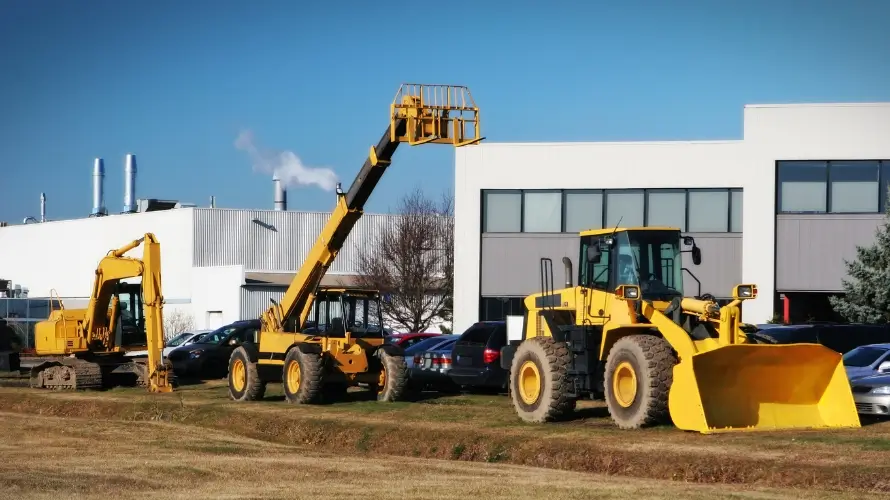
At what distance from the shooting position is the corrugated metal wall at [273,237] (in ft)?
216

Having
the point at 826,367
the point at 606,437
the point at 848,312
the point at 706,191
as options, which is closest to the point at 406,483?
the point at 606,437

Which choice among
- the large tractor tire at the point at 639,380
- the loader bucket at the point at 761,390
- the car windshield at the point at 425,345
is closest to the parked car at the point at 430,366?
the car windshield at the point at 425,345

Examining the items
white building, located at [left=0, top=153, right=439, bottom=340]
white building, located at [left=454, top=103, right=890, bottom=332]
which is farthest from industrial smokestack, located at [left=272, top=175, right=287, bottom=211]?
white building, located at [left=454, top=103, right=890, bottom=332]

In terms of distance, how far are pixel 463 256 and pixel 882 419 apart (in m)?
23.9

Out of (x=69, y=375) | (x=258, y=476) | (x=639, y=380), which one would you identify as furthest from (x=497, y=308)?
(x=258, y=476)

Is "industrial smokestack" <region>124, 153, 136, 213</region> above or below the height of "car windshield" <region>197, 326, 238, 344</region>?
above

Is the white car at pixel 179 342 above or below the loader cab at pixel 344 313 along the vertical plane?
below

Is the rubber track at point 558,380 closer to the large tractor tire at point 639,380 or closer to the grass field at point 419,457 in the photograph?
the grass field at point 419,457

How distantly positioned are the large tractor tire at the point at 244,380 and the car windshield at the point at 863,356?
38.8ft

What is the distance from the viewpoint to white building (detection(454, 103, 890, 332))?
3956 cm

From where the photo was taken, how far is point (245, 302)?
190ft

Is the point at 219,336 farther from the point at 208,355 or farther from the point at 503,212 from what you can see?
the point at 503,212

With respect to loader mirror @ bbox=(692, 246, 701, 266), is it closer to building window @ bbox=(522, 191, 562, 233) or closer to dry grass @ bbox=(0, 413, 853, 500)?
dry grass @ bbox=(0, 413, 853, 500)

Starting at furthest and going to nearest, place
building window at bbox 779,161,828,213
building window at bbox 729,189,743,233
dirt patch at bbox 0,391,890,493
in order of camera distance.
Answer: building window at bbox 729,189,743,233
building window at bbox 779,161,828,213
dirt patch at bbox 0,391,890,493
